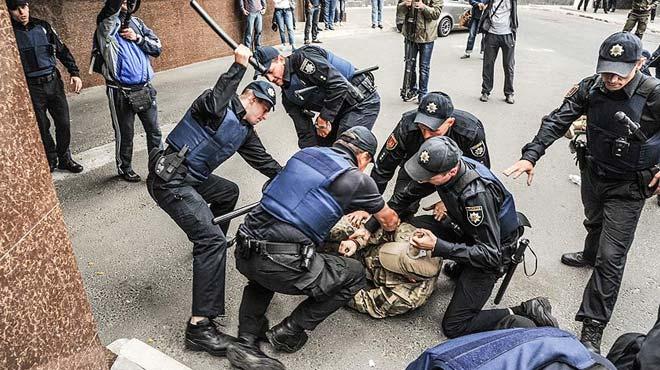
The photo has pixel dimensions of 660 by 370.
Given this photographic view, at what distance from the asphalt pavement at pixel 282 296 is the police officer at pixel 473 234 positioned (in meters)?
0.31

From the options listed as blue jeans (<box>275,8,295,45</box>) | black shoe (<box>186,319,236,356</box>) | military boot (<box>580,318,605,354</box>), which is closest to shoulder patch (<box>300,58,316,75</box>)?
black shoe (<box>186,319,236,356</box>)

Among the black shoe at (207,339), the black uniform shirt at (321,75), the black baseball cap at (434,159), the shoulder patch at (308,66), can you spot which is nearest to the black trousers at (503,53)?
the black uniform shirt at (321,75)

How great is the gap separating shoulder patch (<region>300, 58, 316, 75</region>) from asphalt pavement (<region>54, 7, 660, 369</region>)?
1.47m

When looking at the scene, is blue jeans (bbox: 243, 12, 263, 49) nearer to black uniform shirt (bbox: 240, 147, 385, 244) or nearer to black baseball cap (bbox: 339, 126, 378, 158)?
black baseball cap (bbox: 339, 126, 378, 158)

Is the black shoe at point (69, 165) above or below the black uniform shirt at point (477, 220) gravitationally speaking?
below

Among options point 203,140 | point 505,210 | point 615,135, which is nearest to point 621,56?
point 615,135

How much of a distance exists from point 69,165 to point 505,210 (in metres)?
4.56

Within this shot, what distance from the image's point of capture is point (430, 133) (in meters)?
3.63

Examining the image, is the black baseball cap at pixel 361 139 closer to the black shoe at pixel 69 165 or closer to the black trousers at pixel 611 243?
the black trousers at pixel 611 243

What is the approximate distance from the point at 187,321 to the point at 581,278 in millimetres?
2936

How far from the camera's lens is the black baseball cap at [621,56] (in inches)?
118

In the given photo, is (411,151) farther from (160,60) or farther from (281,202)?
(160,60)

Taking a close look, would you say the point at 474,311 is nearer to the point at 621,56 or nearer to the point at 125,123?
the point at 621,56

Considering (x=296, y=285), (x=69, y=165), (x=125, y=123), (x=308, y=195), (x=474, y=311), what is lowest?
(x=69, y=165)
